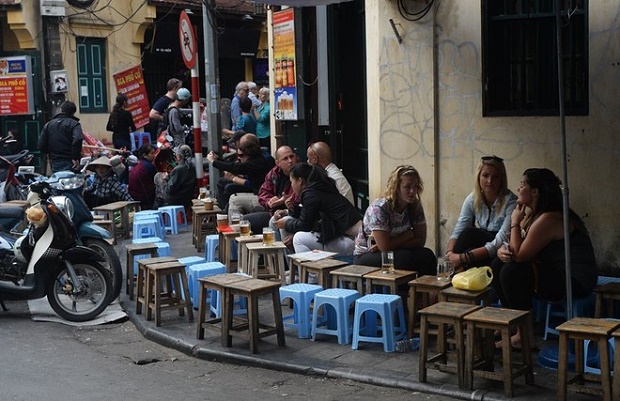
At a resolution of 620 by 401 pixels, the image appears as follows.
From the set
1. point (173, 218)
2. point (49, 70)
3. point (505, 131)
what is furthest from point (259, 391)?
point (49, 70)

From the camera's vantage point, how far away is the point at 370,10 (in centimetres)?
1080

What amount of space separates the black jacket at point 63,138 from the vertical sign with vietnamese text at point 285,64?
127 inches

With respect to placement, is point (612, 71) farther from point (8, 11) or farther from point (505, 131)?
point (8, 11)

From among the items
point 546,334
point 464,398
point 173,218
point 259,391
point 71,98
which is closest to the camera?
point 464,398

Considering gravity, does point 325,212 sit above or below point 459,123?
below

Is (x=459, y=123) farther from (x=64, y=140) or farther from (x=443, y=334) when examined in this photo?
(x=64, y=140)

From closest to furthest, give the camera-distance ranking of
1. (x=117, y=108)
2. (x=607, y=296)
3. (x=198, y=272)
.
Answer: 1. (x=607, y=296)
2. (x=198, y=272)
3. (x=117, y=108)

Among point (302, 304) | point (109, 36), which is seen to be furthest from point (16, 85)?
point (302, 304)

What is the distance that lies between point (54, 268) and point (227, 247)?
6.80ft

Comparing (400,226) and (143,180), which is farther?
(143,180)

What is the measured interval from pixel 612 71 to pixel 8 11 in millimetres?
15347

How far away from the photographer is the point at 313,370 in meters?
7.02

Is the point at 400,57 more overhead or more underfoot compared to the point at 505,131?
more overhead

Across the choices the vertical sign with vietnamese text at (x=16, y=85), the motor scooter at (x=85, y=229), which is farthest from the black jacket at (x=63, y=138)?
the vertical sign with vietnamese text at (x=16, y=85)
